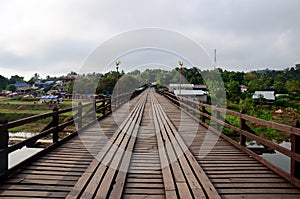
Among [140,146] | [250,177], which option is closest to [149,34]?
[140,146]

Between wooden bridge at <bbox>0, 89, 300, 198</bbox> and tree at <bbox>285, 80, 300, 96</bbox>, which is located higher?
tree at <bbox>285, 80, 300, 96</bbox>

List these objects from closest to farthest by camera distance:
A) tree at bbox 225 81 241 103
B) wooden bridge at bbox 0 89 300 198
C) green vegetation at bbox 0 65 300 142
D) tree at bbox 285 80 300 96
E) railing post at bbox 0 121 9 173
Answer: wooden bridge at bbox 0 89 300 198 < railing post at bbox 0 121 9 173 < green vegetation at bbox 0 65 300 142 < tree at bbox 225 81 241 103 < tree at bbox 285 80 300 96

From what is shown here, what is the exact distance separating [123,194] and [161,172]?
0.84 meters

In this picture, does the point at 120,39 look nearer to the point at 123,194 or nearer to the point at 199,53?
the point at 199,53

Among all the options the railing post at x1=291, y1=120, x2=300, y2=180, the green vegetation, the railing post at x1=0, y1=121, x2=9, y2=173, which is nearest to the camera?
the railing post at x1=291, y1=120, x2=300, y2=180

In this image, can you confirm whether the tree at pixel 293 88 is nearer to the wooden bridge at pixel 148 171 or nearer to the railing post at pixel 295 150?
the wooden bridge at pixel 148 171

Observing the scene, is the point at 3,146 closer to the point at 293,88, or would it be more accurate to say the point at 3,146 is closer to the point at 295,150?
the point at 295,150

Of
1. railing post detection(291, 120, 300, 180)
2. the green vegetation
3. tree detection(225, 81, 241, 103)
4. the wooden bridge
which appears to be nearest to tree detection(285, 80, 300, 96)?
the green vegetation

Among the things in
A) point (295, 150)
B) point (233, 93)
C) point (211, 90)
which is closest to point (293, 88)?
point (233, 93)

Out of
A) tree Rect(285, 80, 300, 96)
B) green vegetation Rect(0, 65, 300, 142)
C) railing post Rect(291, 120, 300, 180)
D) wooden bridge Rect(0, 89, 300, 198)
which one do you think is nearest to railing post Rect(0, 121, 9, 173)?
wooden bridge Rect(0, 89, 300, 198)

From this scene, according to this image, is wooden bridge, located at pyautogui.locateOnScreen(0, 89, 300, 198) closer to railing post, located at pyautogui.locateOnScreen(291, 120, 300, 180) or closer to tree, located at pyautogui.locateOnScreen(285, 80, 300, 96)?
railing post, located at pyautogui.locateOnScreen(291, 120, 300, 180)

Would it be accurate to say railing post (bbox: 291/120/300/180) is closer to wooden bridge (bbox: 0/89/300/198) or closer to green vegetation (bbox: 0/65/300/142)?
wooden bridge (bbox: 0/89/300/198)

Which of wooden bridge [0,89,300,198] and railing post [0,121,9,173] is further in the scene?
railing post [0,121,9,173]

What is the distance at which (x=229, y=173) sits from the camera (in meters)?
3.40
